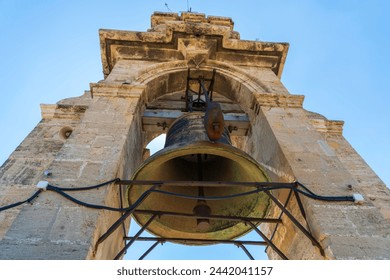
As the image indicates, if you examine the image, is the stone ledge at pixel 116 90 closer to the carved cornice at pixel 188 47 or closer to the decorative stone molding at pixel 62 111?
the decorative stone molding at pixel 62 111

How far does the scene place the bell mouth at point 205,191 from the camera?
8.91 ft

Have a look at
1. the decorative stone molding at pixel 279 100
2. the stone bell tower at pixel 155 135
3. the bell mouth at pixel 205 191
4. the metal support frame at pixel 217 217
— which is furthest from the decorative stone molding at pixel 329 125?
the metal support frame at pixel 217 217

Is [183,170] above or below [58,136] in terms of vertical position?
below

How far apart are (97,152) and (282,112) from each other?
217 cm

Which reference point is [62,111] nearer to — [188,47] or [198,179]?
[188,47]

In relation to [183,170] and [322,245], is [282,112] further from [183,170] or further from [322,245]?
[322,245]

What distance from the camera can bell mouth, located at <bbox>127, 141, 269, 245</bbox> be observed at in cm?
271

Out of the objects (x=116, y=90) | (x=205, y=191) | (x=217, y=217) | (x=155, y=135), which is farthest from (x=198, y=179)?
(x=155, y=135)

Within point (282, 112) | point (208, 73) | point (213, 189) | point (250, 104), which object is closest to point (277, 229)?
point (213, 189)

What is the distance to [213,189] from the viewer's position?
3387 millimetres

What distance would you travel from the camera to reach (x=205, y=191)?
11.1 feet

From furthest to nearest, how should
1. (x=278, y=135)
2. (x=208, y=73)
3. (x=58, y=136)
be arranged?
(x=208, y=73) → (x=58, y=136) → (x=278, y=135)

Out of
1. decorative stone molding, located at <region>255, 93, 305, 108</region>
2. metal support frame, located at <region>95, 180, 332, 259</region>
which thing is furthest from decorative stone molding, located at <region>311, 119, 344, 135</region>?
metal support frame, located at <region>95, 180, 332, 259</region>

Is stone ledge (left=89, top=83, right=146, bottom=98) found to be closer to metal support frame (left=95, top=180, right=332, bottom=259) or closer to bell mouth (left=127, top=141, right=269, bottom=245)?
bell mouth (left=127, top=141, right=269, bottom=245)
